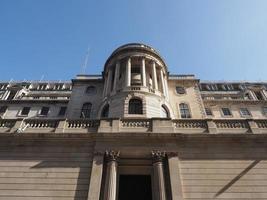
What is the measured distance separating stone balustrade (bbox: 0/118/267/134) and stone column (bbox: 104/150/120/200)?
2.11 meters

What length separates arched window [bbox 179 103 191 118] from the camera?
30.7 metres

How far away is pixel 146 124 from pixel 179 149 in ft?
10.8

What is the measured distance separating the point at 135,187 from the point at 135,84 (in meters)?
14.9

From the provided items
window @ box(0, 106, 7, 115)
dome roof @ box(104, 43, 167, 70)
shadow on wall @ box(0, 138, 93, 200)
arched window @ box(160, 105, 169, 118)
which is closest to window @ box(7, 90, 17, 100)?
window @ box(0, 106, 7, 115)

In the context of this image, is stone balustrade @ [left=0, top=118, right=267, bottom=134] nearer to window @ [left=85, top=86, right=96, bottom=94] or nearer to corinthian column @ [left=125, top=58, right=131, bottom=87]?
corinthian column @ [left=125, top=58, right=131, bottom=87]

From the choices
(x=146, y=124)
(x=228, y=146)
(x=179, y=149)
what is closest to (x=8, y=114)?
(x=146, y=124)

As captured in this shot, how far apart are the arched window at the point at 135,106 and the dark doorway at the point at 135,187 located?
9.40 m

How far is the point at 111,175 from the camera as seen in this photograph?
48.9 feet

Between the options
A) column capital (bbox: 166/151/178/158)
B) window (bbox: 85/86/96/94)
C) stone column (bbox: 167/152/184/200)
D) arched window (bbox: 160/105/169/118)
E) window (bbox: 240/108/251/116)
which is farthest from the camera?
window (bbox: 240/108/251/116)

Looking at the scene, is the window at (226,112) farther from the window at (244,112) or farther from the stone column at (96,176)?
the stone column at (96,176)

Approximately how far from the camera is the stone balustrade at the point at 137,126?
1755 cm

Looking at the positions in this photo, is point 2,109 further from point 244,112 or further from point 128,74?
point 244,112

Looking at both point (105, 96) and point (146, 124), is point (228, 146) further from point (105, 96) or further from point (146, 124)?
point (105, 96)

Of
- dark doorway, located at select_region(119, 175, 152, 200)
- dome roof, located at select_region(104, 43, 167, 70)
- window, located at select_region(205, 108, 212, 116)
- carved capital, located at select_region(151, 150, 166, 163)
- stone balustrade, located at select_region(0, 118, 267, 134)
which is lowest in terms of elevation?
dark doorway, located at select_region(119, 175, 152, 200)
